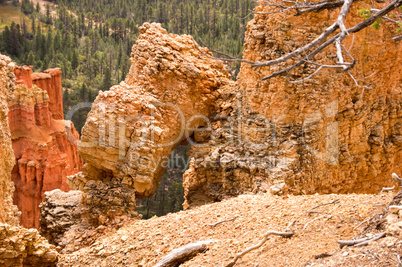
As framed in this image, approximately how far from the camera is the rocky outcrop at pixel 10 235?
6152 millimetres

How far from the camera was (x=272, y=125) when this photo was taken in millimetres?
9031

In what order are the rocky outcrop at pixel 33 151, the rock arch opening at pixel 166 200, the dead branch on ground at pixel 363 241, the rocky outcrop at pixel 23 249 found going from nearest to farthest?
the dead branch on ground at pixel 363 241 < the rocky outcrop at pixel 23 249 < the rocky outcrop at pixel 33 151 < the rock arch opening at pixel 166 200

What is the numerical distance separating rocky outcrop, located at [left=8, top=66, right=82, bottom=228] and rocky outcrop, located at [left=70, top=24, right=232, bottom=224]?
1608 centimetres

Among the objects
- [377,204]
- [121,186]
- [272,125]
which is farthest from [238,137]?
[377,204]

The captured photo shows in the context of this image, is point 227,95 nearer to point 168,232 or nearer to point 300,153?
point 300,153

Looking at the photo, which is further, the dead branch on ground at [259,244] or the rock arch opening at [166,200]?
the rock arch opening at [166,200]

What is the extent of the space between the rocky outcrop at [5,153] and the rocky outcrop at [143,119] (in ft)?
5.18

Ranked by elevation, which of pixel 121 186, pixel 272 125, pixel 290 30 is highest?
pixel 290 30

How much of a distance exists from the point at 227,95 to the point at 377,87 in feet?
11.4

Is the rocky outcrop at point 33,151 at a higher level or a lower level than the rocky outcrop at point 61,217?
lower

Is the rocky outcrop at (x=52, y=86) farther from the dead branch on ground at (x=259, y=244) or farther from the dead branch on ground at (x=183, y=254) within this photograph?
the dead branch on ground at (x=259, y=244)

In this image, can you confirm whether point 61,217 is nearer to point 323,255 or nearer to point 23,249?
point 23,249

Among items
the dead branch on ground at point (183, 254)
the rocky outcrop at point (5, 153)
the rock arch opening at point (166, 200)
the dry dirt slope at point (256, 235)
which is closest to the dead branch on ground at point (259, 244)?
the dry dirt slope at point (256, 235)

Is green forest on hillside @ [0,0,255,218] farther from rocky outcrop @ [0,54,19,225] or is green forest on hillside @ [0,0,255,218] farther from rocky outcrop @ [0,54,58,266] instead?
rocky outcrop @ [0,54,58,266]
